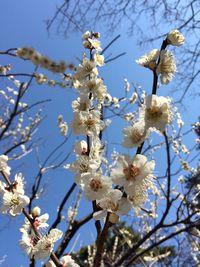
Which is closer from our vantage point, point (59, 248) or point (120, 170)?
point (120, 170)

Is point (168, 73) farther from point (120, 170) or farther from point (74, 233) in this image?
point (74, 233)

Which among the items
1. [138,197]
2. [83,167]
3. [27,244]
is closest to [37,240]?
[27,244]

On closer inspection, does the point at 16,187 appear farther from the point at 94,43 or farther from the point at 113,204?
the point at 94,43

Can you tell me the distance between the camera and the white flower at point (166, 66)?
56.8 inches

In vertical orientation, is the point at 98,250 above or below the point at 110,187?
below

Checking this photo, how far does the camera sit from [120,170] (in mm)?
1338

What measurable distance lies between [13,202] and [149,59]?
2.71ft

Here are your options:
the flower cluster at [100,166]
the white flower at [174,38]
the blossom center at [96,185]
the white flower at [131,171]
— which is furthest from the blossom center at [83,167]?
the white flower at [174,38]

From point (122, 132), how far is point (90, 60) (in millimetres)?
578

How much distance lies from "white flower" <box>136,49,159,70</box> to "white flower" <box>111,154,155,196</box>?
367 mm

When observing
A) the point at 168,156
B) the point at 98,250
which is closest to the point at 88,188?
the point at 98,250

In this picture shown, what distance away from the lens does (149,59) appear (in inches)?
57.4

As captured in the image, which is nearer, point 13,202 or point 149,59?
point 149,59

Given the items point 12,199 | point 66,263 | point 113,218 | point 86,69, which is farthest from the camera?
point 86,69
